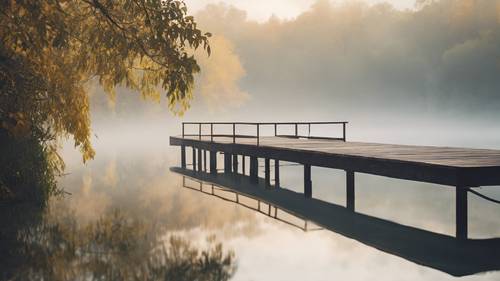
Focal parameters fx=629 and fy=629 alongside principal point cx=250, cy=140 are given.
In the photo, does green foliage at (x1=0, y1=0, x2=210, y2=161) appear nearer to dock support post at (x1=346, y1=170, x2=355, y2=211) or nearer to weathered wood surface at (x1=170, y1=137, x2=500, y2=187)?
weathered wood surface at (x1=170, y1=137, x2=500, y2=187)

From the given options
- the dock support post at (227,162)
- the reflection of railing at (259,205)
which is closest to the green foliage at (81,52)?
the reflection of railing at (259,205)

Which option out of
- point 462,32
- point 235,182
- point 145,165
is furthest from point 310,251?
point 462,32

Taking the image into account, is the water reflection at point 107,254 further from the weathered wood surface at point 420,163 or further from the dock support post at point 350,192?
the dock support post at point 350,192

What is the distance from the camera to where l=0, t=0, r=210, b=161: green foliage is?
10.0 metres

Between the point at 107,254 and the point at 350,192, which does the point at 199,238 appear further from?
the point at 350,192

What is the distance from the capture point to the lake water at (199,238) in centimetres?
984

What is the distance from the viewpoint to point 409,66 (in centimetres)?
8988

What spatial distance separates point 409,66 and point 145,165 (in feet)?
211

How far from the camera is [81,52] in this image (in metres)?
13.0

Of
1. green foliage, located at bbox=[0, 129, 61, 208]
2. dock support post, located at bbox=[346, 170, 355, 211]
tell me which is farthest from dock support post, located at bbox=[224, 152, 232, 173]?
green foliage, located at bbox=[0, 129, 61, 208]

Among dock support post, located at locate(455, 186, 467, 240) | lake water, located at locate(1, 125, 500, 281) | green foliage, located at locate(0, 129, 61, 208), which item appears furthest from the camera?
green foliage, located at locate(0, 129, 61, 208)

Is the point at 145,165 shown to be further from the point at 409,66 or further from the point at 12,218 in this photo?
the point at 409,66

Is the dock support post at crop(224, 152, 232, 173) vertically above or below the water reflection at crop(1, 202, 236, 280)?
above

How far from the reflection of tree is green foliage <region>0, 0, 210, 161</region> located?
215cm
